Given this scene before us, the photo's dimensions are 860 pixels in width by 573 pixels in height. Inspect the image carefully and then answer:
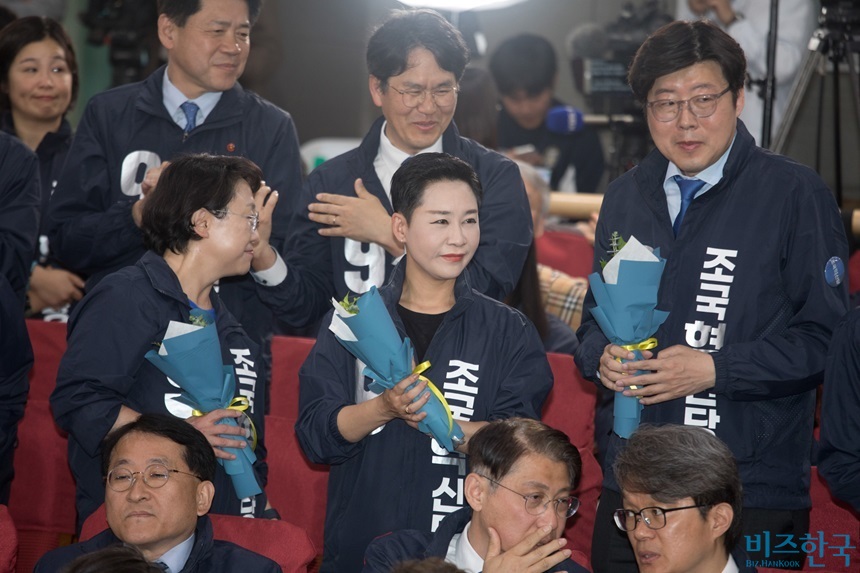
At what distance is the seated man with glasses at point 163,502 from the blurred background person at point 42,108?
1.54 meters

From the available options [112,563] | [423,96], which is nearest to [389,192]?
[423,96]

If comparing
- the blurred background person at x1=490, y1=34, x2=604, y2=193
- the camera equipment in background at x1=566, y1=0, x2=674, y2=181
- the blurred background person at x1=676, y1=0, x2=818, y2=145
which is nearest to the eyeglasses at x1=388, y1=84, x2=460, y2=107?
the camera equipment in background at x1=566, y1=0, x2=674, y2=181

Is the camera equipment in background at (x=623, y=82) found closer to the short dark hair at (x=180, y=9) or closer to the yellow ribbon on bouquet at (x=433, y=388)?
the short dark hair at (x=180, y=9)

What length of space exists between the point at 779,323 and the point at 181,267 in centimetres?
144

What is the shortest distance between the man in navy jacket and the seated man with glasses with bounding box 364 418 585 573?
117 centimetres

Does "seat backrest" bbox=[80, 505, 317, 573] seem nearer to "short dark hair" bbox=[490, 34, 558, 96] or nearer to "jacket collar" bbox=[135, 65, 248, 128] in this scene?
"jacket collar" bbox=[135, 65, 248, 128]

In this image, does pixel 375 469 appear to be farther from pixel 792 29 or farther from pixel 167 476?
pixel 792 29

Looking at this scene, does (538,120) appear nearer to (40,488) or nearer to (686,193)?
(686,193)

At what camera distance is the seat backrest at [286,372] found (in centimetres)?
340

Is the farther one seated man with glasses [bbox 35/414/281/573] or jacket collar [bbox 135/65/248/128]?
jacket collar [bbox 135/65/248/128]

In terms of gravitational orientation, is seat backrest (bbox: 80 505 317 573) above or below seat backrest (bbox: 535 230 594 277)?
below

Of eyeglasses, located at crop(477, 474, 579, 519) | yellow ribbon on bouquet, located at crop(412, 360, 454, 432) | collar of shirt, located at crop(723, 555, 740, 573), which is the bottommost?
collar of shirt, located at crop(723, 555, 740, 573)

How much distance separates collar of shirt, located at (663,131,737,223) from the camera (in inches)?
104

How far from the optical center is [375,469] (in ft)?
8.46
